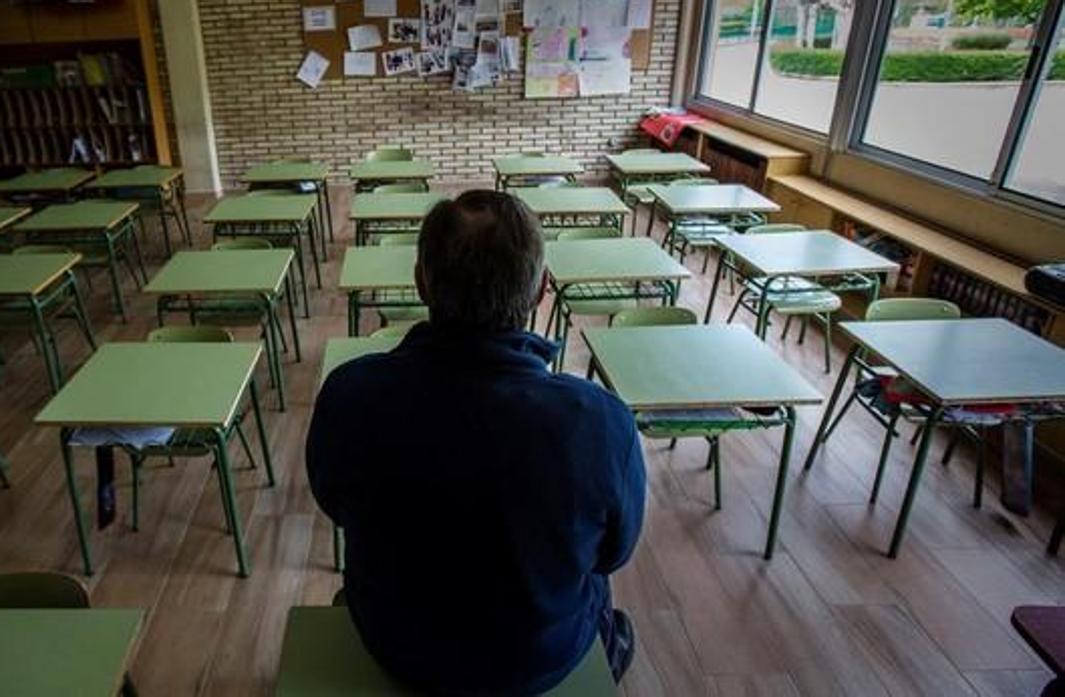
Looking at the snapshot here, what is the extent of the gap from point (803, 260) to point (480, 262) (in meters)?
2.88

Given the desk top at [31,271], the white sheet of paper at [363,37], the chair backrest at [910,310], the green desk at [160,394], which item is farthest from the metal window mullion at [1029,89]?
the white sheet of paper at [363,37]

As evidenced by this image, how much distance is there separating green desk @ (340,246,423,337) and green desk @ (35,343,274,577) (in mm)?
692

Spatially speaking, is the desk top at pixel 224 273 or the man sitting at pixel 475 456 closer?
the man sitting at pixel 475 456

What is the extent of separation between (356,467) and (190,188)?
736 centimetres

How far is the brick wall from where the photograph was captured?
7.18 meters

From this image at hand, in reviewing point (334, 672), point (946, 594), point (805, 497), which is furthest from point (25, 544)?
point (946, 594)

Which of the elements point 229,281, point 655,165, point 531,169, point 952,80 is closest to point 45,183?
point 229,281

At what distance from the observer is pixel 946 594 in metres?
2.44

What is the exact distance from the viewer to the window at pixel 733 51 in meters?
6.64

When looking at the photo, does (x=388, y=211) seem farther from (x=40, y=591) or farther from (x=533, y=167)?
(x=40, y=591)

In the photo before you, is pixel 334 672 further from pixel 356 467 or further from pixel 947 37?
pixel 947 37

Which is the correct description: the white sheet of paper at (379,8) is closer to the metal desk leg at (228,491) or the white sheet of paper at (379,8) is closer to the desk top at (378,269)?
the desk top at (378,269)

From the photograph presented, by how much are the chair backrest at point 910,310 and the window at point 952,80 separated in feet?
4.70

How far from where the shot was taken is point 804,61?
582cm
